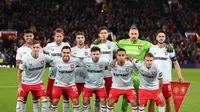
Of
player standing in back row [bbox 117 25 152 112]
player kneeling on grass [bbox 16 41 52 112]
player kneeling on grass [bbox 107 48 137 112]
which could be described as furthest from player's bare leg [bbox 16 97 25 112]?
player standing in back row [bbox 117 25 152 112]

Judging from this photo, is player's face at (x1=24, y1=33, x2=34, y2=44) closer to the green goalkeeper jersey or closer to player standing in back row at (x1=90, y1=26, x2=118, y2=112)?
player standing in back row at (x1=90, y1=26, x2=118, y2=112)

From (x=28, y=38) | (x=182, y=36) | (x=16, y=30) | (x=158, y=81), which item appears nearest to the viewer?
(x=158, y=81)

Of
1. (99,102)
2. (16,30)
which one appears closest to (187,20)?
(16,30)

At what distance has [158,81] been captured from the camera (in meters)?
9.13

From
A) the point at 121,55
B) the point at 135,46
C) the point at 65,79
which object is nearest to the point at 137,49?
the point at 135,46

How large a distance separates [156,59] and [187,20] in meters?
25.8

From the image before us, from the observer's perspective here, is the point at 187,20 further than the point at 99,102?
Yes

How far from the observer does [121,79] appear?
9297 millimetres

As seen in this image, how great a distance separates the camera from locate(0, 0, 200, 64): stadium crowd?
2912 cm

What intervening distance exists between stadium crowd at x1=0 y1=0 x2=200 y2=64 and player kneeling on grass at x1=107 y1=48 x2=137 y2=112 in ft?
60.4

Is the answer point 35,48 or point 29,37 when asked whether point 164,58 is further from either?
point 29,37

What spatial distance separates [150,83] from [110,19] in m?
23.4

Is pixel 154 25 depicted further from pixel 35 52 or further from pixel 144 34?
pixel 35 52

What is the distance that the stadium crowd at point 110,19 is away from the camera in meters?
29.1
